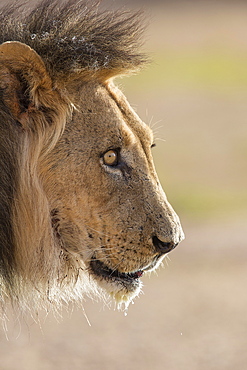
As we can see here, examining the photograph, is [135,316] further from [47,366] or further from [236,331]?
[47,366]

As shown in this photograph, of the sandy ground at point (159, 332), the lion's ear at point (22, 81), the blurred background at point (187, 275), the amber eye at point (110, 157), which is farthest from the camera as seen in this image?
the blurred background at point (187, 275)

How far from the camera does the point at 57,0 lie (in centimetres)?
300

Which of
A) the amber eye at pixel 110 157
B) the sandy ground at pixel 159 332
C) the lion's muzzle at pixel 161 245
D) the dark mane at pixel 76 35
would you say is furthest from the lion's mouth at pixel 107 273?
the sandy ground at pixel 159 332

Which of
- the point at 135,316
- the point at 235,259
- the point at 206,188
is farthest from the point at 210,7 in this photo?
the point at 135,316

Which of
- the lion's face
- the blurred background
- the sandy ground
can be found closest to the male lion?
the lion's face

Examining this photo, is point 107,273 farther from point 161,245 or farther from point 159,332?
point 159,332

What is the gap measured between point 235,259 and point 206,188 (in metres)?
2.57

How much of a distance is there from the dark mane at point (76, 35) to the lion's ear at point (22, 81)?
0.07 m

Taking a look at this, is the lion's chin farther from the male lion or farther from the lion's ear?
the lion's ear

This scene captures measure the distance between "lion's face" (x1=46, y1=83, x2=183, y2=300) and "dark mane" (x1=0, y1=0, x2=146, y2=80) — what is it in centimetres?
14

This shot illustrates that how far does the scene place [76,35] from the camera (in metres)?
2.84

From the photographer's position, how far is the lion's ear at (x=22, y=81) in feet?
8.61

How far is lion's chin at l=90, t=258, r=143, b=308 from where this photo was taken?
2957 millimetres

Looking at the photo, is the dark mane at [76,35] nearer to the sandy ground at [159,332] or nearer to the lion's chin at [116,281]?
the lion's chin at [116,281]
